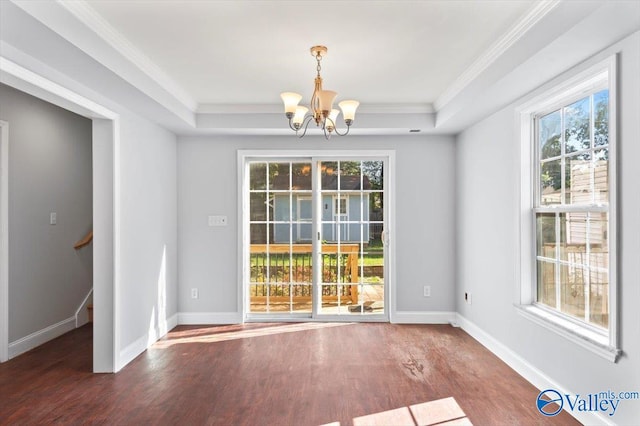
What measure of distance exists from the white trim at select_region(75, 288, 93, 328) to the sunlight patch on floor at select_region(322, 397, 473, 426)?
3.52 m

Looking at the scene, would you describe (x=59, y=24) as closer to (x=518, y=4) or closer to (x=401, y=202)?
(x=518, y=4)

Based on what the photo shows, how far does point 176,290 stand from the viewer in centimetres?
502

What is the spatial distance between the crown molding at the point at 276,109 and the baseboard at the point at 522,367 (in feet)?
7.74

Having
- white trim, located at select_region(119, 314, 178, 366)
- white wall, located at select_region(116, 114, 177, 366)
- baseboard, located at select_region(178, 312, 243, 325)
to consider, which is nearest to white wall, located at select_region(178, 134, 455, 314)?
baseboard, located at select_region(178, 312, 243, 325)

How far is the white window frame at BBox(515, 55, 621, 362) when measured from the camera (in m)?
2.36

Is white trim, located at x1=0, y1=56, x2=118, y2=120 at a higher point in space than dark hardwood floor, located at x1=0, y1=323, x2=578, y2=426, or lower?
higher

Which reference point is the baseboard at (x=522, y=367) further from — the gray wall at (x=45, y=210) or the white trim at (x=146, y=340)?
the gray wall at (x=45, y=210)

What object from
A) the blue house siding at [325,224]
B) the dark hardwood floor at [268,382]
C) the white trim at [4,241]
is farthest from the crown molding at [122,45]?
the dark hardwood floor at [268,382]

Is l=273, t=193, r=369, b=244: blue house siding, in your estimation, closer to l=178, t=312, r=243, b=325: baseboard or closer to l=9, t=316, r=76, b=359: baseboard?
l=178, t=312, r=243, b=325: baseboard

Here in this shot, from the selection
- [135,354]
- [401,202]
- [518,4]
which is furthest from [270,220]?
[518,4]

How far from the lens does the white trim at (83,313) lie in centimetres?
480

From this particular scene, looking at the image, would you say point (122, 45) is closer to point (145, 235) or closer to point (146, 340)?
point (145, 235)

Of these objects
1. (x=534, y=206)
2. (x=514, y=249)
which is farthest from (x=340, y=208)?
(x=534, y=206)

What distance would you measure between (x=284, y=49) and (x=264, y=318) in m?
3.27
